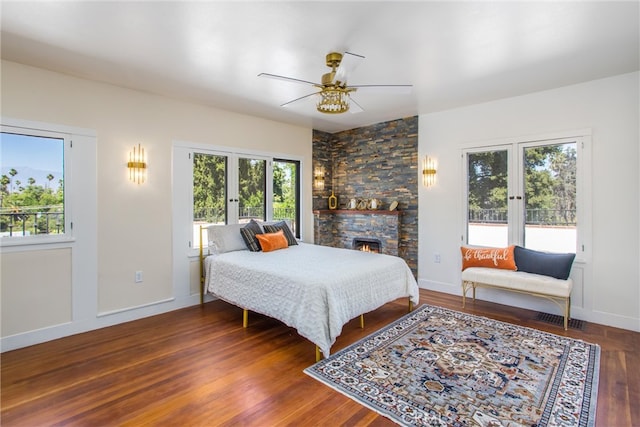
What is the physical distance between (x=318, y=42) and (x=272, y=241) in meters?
2.63

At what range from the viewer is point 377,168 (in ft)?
18.9

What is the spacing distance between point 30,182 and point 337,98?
Result: 3152 millimetres

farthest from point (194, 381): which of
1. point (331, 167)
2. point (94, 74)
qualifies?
point (331, 167)

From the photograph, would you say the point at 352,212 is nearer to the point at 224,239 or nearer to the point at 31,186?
the point at 224,239

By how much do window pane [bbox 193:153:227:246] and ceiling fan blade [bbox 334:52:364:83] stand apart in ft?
8.26

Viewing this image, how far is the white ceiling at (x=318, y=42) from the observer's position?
225cm

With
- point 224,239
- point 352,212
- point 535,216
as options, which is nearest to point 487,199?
point 535,216

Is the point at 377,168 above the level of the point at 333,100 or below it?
below

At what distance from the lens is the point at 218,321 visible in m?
3.85

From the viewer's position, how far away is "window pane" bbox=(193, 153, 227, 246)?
451cm

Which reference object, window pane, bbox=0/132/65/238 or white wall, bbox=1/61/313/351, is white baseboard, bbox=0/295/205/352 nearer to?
white wall, bbox=1/61/313/351

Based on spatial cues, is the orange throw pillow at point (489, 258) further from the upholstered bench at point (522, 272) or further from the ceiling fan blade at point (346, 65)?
the ceiling fan blade at point (346, 65)

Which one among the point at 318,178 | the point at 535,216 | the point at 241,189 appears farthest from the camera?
the point at 318,178

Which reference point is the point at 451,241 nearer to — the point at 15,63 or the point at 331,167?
the point at 331,167
